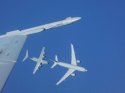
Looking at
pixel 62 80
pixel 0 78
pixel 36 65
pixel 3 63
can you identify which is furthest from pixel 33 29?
pixel 0 78

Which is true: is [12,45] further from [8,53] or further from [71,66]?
[71,66]

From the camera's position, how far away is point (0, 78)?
13.2 ft

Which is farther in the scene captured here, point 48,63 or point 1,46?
point 48,63

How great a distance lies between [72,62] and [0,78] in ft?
8.09

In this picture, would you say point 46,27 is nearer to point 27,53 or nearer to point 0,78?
point 27,53

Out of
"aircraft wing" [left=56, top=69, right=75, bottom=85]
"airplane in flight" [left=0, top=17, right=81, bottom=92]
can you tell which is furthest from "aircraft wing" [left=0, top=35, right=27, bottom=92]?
"aircraft wing" [left=56, top=69, right=75, bottom=85]

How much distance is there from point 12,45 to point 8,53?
28 centimetres

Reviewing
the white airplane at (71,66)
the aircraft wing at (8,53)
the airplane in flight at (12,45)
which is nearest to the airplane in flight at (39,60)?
the white airplane at (71,66)

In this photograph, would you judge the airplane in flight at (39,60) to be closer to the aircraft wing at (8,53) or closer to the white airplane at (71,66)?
the white airplane at (71,66)

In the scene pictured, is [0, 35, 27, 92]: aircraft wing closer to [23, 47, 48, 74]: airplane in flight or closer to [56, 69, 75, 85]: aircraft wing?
[23, 47, 48, 74]: airplane in flight

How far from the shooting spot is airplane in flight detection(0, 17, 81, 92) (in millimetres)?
4207

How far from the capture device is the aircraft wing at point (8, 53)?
4.15m

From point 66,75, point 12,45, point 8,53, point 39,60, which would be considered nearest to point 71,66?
point 66,75

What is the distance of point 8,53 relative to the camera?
472 centimetres
